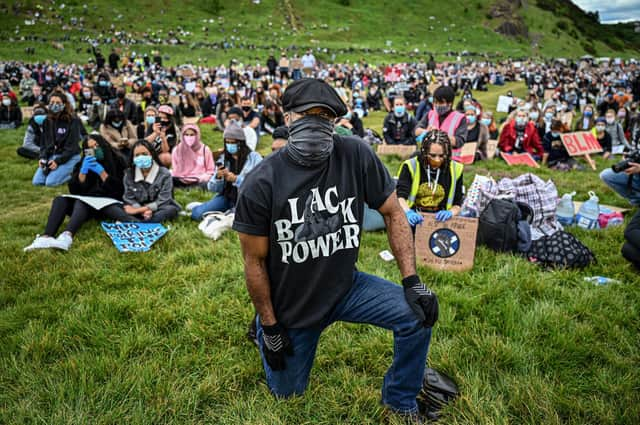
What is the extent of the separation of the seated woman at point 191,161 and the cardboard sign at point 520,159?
707 cm

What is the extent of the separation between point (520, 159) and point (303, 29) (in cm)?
5629

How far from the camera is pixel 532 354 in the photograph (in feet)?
10.0

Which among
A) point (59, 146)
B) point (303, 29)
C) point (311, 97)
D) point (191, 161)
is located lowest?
point (191, 161)

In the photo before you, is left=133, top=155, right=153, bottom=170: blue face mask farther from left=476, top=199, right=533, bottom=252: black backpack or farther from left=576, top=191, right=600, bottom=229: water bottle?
left=576, top=191, right=600, bottom=229: water bottle

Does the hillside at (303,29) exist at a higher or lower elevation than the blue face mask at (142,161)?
higher

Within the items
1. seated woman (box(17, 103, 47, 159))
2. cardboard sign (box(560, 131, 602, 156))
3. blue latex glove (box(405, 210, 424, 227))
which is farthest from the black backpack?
seated woman (box(17, 103, 47, 159))

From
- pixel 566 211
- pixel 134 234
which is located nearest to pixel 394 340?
pixel 134 234

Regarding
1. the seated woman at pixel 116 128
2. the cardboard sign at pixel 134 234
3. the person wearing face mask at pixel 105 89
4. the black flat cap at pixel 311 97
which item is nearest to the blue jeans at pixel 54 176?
the seated woman at pixel 116 128

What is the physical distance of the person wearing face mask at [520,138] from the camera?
1034 centimetres

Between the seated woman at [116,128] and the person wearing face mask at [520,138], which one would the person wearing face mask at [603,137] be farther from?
the seated woman at [116,128]

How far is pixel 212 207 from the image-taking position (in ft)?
20.0

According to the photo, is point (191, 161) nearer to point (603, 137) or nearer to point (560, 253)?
point (560, 253)

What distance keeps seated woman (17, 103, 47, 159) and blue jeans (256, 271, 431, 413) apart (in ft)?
27.9

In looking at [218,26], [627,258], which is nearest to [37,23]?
[218,26]
